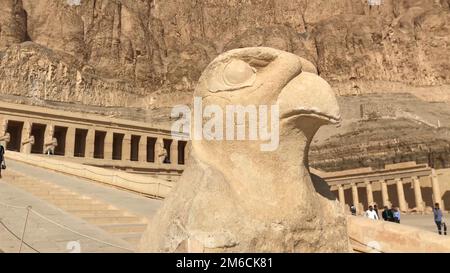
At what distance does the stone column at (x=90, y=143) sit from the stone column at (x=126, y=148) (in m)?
2.32

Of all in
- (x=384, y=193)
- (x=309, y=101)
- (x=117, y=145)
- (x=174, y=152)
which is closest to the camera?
(x=309, y=101)

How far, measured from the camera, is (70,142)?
92.7 feet

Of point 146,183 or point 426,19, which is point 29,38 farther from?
point 426,19

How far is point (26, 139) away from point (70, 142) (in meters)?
2.80

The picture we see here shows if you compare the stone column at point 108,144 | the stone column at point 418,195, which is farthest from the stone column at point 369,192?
the stone column at point 108,144

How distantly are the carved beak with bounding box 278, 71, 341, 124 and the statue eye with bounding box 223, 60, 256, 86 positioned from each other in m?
0.34

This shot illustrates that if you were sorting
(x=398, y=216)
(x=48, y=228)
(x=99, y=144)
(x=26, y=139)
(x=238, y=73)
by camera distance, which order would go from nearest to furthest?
(x=238, y=73), (x=48, y=228), (x=398, y=216), (x=26, y=139), (x=99, y=144)

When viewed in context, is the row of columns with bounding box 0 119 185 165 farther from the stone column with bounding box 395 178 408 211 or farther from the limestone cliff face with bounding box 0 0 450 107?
the limestone cliff face with bounding box 0 0 450 107

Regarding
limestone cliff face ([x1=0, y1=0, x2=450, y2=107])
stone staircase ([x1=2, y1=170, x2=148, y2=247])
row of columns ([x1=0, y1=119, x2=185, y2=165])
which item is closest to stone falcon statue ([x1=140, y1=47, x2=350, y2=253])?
stone staircase ([x1=2, y1=170, x2=148, y2=247])

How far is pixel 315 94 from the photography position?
3588 mm

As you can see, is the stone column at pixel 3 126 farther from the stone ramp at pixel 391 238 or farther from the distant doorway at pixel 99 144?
the stone ramp at pixel 391 238

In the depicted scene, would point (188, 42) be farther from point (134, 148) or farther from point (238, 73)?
point (238, 73)

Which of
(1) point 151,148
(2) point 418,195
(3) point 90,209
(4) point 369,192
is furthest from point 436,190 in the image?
(3) point 90,209

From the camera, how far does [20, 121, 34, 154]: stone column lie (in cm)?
2564
